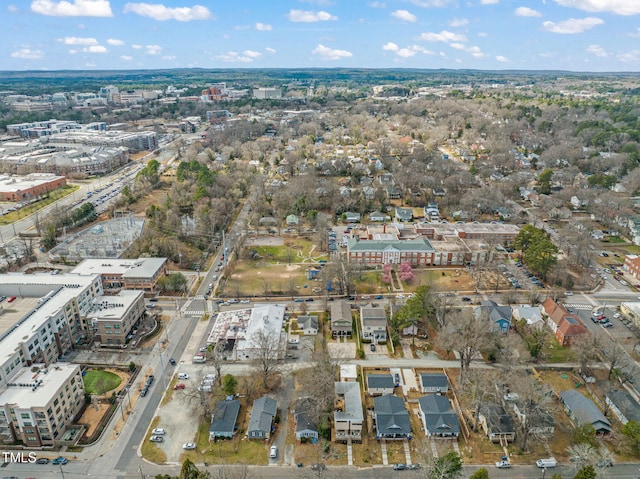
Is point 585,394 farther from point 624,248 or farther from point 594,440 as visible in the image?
point 624,248

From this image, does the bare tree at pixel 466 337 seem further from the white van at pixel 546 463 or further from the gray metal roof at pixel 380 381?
the white van at pixel 546 463

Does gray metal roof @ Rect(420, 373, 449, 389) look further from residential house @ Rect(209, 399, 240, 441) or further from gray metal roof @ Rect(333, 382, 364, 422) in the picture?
residential house @ Rect(209, 399, 240, 441)

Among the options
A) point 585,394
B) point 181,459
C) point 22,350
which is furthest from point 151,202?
point 585,394

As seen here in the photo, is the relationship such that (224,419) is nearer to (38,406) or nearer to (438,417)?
(38,406)

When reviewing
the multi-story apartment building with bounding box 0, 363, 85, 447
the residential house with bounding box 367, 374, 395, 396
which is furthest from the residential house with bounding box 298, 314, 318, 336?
the multi-story apartment building with bounding box 0, 363, 85, 447

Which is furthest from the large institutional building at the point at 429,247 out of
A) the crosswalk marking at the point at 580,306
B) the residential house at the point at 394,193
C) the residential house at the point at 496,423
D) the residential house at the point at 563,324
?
the residential house at the point at 496,423
